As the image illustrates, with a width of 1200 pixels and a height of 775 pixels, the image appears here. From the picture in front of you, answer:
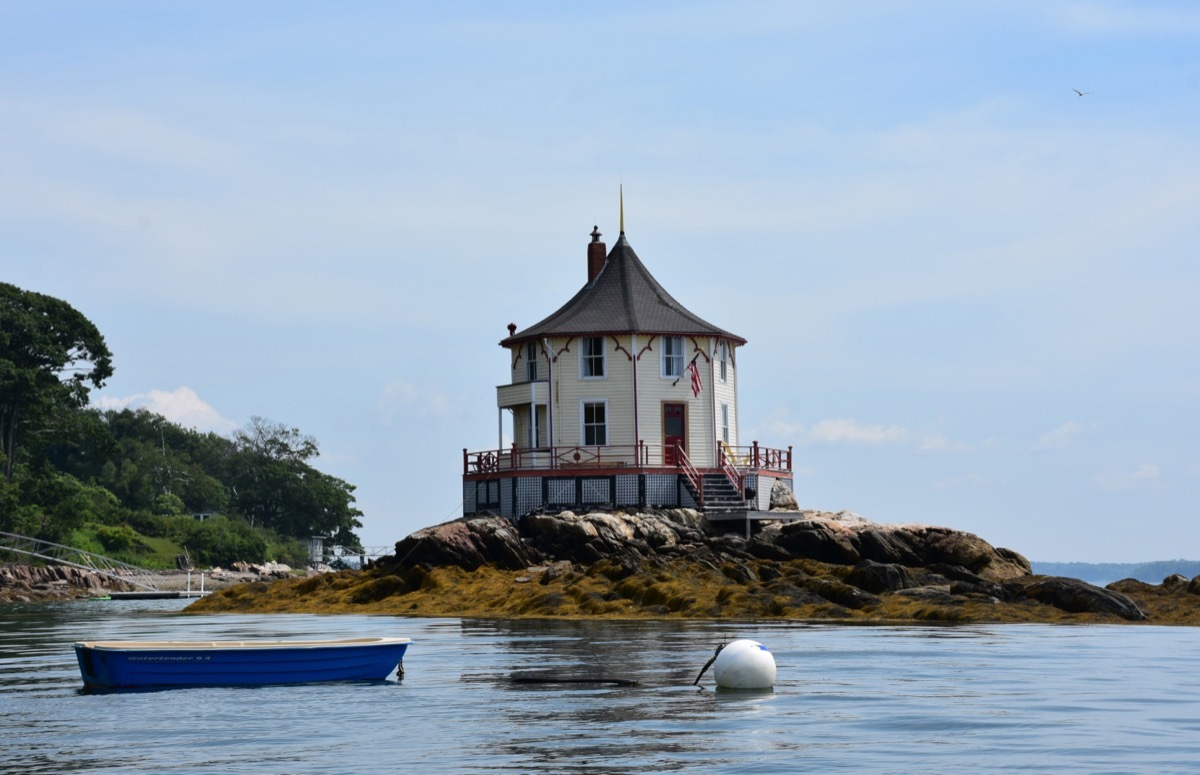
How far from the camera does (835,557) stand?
161ft

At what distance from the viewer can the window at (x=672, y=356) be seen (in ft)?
196

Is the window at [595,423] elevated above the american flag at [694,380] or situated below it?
below

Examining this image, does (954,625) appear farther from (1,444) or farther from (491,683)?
(1,444)

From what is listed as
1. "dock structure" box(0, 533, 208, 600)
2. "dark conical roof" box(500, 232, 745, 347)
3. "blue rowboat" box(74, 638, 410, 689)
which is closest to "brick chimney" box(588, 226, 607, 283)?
"dark conical roof" box(500, 232, 745, 347)

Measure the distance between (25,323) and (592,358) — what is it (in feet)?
158

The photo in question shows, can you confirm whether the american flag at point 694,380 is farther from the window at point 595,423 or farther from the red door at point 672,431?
the window at point 595,423

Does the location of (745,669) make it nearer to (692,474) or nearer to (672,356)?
(692,474)

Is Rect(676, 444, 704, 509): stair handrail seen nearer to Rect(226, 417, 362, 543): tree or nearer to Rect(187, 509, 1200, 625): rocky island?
Rect(187, 509, 1200, 625): rocky island

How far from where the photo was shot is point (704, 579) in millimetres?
44594

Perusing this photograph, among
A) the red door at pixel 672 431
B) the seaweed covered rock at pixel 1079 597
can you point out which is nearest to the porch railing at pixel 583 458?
the red door at pixel 672 431

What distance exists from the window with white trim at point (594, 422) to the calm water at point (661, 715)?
1017 inches

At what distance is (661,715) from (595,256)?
45.0 m

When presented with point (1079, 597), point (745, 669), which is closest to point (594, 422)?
point (1079, 597)

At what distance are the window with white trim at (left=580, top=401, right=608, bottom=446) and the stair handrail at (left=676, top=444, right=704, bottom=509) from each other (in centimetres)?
294
